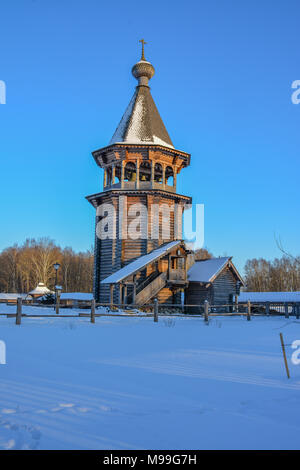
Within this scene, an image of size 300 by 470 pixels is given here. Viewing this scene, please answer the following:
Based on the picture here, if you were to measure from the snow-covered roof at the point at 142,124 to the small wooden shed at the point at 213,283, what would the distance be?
973 centimetres

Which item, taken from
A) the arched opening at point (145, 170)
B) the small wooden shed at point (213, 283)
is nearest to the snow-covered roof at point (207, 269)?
the small wooden shed at point (213, 283)

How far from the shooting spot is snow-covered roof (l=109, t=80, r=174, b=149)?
90.1 feet

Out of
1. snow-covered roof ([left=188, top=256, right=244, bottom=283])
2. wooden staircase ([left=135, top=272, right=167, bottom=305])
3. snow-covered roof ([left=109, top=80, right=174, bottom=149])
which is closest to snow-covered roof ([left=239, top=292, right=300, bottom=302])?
snow-covered roof ([left=188, top=256, right=244, bottom=283])

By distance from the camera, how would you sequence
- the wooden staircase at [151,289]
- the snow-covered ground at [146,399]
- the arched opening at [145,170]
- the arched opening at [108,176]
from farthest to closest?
the arched opening at [145,170], the arched opening at [108,176], the wooden staircase at [151,289], the snow-covered ground at [146,399]

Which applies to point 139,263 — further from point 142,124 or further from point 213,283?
point 142,124

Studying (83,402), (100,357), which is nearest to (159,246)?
(100,357)

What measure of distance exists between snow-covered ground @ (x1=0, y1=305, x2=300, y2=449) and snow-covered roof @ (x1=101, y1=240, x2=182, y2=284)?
13338mm

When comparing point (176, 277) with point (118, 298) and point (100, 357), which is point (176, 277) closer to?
point (118, 298)

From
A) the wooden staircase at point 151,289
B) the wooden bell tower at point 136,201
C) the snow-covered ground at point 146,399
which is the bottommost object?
the snow-covered ground at point 146,399

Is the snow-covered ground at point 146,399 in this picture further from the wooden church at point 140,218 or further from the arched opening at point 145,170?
the arched opening at point 145,170

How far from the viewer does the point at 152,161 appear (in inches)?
1054

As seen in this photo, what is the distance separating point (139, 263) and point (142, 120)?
39.7 feet

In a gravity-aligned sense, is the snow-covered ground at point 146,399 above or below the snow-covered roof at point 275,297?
above

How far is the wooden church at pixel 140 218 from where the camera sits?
24906 mm
